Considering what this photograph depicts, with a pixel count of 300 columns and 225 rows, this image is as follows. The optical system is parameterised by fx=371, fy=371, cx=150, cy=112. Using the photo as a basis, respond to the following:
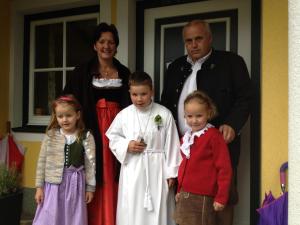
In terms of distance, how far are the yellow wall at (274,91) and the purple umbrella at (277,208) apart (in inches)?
3.0

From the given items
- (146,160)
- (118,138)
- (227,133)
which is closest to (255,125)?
(227,133)

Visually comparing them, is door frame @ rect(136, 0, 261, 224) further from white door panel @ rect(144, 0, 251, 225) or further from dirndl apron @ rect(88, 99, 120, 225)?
dirndl apron @ rect(88, 99, 120, 225)

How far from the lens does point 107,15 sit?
358cm

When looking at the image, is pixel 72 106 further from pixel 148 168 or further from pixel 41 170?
pixel 148 168

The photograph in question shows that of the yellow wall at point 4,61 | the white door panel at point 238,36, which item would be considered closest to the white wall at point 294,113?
the white door panel at point 238,36

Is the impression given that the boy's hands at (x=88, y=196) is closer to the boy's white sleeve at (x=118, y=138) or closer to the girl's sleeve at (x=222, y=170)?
the boy's white sleeve at (x=118, y=138)

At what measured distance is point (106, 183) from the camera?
106 inches

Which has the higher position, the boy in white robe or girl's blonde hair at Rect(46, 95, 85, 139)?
girl's blonde hair at Rect(46, 95, 85, 139)

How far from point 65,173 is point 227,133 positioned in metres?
1.12

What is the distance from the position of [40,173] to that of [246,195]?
65.9 inches

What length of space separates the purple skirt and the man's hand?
1011 mm

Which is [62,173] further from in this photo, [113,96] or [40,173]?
[113,96]

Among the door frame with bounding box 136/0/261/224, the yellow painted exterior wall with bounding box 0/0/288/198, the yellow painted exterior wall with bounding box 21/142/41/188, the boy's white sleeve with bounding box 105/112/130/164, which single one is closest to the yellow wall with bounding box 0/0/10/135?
the yellow painted exterior wall with bounding box 21/142/41/188

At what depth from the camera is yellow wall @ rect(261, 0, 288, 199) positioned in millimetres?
2312
